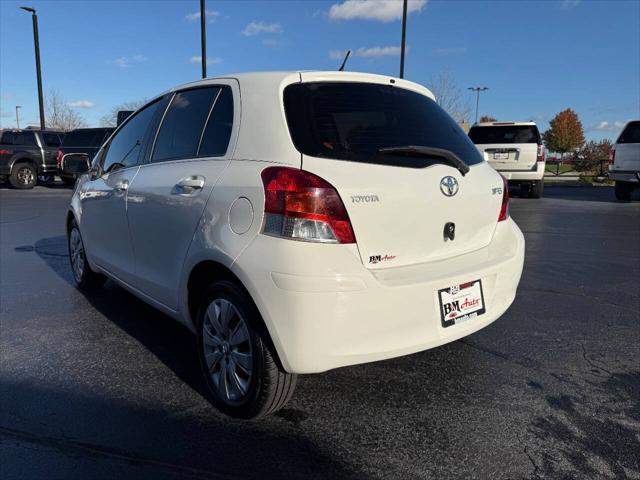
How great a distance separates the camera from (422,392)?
2.92 meters

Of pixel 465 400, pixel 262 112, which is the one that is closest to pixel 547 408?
pixel 465 400

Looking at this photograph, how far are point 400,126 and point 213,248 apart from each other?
3.80 feet

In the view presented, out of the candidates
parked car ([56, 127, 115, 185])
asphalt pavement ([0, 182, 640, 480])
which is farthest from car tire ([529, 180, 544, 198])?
parked car ([56, 127, 115, 185])

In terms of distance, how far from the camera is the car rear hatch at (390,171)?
2.37 metres

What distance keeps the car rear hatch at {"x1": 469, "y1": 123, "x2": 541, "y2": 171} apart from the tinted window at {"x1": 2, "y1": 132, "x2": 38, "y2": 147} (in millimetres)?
14174

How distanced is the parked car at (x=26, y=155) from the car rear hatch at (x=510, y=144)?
1394 cm

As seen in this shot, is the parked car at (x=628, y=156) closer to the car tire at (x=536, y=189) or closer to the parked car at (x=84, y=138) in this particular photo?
the car tire at (x=536, y=189)

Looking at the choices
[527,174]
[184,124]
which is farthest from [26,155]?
[184,124]

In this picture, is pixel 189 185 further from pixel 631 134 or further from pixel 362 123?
pixel 631 134

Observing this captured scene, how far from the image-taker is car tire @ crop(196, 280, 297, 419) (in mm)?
2439

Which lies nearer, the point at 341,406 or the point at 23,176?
the point at 341,406

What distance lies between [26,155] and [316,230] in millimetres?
18067

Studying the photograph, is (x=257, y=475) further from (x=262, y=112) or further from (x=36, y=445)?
(x=262, y=112)

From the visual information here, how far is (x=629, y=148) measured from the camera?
41.8 feet
